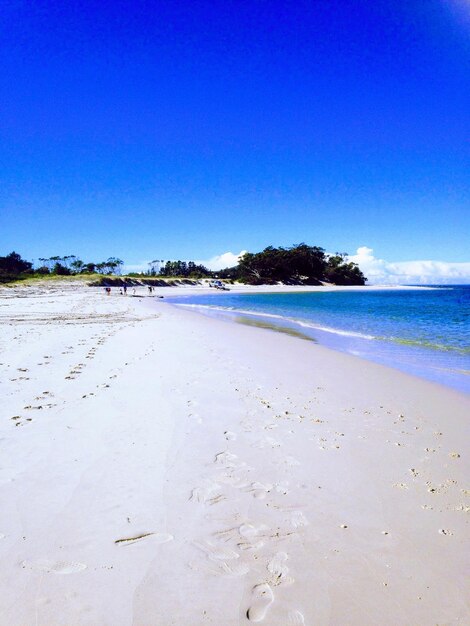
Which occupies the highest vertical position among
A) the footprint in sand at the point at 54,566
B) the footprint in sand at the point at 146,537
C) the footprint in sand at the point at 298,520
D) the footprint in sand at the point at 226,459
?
the footprint in sand at the point at 54,566

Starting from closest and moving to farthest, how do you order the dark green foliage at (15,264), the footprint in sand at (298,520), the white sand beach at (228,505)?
the white sand beach at (228,505) < the footprint in sand at (298,520) < the dark green foliage at (15,264)

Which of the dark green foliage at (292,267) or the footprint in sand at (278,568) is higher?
the dark green foliage at (292,267)

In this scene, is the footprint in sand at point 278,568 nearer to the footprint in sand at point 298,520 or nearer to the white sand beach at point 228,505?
the white sand beach at point 228,505

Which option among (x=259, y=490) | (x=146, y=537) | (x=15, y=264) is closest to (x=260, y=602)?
(x=146, y=537)

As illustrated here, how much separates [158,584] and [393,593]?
5.69ft

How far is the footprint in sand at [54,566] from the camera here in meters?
2.63

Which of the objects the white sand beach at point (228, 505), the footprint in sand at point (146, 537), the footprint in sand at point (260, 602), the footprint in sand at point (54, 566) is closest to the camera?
the footprint in sand at point (260, 602)

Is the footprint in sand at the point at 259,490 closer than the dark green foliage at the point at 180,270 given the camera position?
Yes

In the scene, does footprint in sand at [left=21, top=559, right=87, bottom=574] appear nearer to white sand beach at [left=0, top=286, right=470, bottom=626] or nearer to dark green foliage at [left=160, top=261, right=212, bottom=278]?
white sand beach at [left=0, top=286, right=470, bottom=626]

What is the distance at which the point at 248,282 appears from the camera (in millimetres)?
127562

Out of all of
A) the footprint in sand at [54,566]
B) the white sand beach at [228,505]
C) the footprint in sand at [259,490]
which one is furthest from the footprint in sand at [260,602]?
the footprint in sand at [54,566]

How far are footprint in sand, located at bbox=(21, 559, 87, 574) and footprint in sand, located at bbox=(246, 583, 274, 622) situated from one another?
1.29 metres

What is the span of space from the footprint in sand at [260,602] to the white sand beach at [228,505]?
1 cm

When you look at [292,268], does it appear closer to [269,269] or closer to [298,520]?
[269,269]
